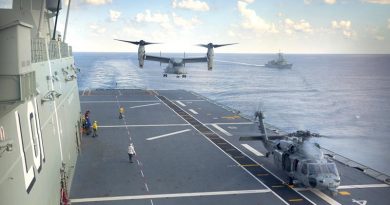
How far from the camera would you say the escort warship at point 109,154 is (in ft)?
30.1

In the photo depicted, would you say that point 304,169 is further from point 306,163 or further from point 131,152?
point 131,152

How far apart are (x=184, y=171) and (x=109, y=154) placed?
7281 millimetres

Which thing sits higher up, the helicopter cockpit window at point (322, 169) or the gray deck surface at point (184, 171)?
the helicopter cockpit window at point (322, 169)

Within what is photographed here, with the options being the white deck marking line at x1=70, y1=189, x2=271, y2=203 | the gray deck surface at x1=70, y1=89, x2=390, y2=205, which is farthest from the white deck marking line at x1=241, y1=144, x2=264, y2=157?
the white deck marking line at x1=70, y1=189, x2=271, y2=203

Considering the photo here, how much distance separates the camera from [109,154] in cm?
2945

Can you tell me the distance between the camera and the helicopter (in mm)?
20531

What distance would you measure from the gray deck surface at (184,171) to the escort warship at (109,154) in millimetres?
66

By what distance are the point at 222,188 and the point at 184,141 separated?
12.2 m

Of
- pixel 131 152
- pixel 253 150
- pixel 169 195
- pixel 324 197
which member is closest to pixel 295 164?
pixel 324 197

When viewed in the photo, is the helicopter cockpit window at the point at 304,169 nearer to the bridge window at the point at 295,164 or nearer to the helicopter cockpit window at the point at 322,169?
the helicopter cockpit window at the point at 322,169

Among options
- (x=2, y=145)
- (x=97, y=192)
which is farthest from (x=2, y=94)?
(x=97, y=192)

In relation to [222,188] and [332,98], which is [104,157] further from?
[332,98]

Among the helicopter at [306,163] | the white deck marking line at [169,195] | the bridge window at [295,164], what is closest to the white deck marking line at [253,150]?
the helicopter at [306,163]

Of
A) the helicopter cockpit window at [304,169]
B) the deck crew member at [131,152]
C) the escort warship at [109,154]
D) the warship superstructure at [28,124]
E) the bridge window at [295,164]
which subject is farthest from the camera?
the deck crew member at [131,152]
